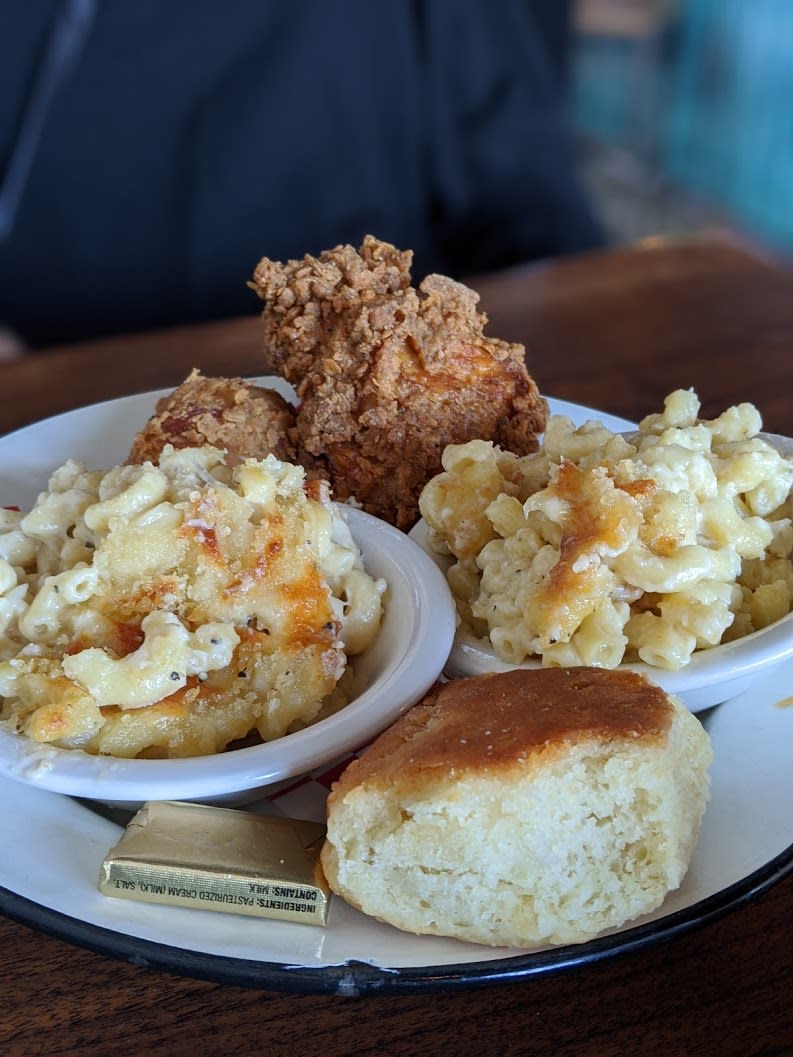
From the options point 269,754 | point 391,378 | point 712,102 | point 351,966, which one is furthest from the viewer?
point 712,102

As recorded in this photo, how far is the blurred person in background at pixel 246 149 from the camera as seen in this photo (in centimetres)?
264

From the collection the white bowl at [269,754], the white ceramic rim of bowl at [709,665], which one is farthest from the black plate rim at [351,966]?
the white ceramic rim of bowl at [709,665]

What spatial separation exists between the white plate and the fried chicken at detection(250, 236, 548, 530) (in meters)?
0.40

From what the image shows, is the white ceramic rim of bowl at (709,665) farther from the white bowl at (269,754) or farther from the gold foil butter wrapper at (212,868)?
the gold foil butter wrapper at (212,868)

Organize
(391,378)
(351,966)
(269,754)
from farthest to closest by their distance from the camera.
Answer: (391,378) < (269,754) < (351,966)

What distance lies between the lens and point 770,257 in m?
2.40

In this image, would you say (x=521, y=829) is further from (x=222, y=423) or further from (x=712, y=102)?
(x=712, y=102)

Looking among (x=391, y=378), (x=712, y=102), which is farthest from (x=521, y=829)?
(x=712, y=102)

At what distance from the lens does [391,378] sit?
1.18 metres

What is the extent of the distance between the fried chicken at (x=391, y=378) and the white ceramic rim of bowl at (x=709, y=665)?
0.78 ft

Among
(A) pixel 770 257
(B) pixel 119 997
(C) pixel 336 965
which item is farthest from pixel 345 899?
(A) pixel 770 257

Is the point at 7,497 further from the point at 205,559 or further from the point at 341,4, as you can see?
the point at 341,4

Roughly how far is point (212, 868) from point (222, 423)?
22.7 inches

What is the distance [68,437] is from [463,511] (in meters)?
0.66
